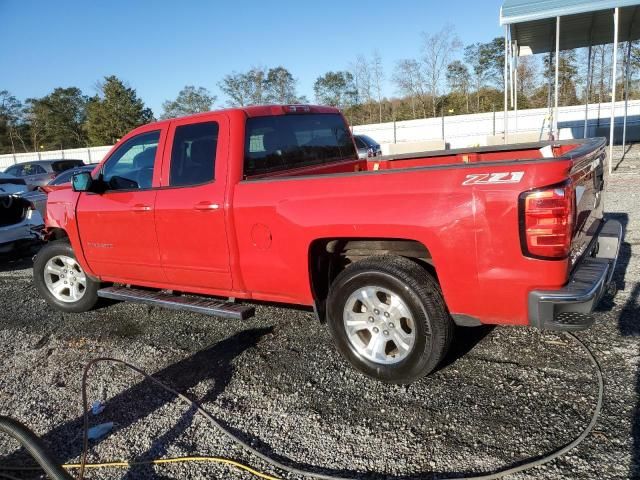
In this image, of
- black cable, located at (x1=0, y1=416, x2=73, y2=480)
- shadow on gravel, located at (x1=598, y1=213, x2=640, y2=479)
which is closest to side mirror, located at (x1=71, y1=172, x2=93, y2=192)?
black cable, located at (x1=0, y1=416, x2=73, y2=480)

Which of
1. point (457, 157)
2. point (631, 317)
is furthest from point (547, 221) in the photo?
point (457, 157)

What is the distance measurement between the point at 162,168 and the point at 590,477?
3.80m

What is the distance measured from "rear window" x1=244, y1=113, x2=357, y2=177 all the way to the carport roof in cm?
993

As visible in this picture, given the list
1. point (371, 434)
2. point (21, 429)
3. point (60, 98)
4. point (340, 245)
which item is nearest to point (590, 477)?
point (371, 434)

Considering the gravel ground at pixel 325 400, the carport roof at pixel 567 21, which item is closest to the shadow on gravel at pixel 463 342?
the gravel ground at pixel 325 400

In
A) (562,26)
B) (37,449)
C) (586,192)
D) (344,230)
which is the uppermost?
(562,26)

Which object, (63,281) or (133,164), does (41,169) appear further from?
(133,164)

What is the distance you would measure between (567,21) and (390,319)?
51.4ft

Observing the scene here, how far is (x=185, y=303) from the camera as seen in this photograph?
14.4ft

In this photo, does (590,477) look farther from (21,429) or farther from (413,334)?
(21,429)

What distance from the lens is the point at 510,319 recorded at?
3018 mm

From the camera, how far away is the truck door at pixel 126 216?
4543mm

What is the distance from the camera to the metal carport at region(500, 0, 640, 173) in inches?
484

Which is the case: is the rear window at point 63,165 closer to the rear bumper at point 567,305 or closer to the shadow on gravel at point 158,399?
the shadow on gravel at point 158,399
